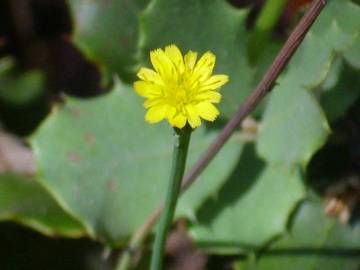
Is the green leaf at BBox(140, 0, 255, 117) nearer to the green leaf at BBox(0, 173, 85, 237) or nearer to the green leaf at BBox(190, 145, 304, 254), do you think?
the green leaf at BBox(190, 145, 304, 254)

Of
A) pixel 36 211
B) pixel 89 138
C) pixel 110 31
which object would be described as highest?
pixel 110 31

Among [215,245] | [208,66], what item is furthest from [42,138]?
[208,66]

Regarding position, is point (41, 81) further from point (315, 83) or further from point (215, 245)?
point (315, 83)

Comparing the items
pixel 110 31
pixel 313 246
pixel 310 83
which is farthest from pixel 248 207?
pixel 110 31

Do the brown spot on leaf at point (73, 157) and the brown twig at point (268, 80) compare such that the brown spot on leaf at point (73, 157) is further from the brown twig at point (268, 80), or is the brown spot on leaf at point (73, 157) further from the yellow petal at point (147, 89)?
the yellow petal at point (147, 89)

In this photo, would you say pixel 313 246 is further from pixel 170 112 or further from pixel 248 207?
pixel 170 112

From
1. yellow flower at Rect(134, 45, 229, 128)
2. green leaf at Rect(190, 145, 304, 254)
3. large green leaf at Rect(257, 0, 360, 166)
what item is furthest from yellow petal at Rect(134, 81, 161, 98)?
green leaf at Rect(190, 145, 304, 254)
